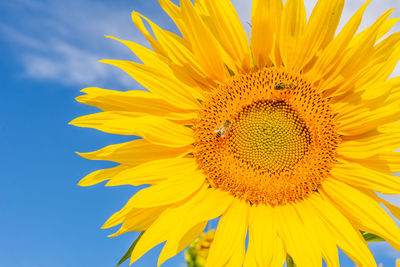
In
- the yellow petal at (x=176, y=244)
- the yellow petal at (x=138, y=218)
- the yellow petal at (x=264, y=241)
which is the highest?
the yellow petal at (x=138, y=218)

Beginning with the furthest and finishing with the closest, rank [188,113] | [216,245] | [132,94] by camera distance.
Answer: [188,113] < [132,94] < [216,245]

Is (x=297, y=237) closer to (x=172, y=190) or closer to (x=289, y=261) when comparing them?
(x=289, y=261)

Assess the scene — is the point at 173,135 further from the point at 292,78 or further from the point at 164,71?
the point at 292,78

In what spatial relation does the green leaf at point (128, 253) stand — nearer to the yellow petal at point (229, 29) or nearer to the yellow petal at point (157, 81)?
the yellow petal at point (157, 81)

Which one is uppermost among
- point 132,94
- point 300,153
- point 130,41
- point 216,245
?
point 130,41

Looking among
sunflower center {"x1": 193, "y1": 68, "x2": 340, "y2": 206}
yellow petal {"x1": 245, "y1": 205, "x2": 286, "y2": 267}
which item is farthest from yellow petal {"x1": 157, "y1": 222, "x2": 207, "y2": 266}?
sunflower center {"x1": 193, "y1": 68, "x2": 340, "y2": 206}

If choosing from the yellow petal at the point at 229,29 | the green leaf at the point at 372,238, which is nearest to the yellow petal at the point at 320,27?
the yellow petal at the point at 229,29

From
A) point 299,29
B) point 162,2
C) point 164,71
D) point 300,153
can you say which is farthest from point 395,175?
point 162,2
